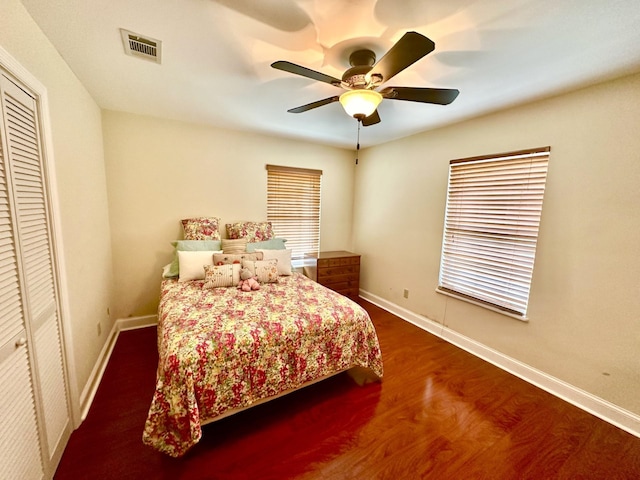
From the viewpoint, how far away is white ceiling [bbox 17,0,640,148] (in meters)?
1.25

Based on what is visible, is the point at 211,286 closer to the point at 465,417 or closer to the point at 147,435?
the point at 147,435

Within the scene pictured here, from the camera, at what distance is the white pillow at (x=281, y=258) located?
2.90 m

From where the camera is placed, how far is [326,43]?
1519 millimetres

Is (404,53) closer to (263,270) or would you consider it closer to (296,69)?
(296,69)

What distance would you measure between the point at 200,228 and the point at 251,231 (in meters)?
0.61

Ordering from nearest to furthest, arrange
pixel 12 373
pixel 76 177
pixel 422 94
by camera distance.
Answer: pixel 12 373 < pixel 422 94 < pixel 76 177

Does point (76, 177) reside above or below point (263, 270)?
above

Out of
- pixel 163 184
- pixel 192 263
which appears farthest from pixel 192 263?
pixel 163 184

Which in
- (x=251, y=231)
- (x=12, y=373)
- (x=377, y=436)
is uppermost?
(x=251, y=231)

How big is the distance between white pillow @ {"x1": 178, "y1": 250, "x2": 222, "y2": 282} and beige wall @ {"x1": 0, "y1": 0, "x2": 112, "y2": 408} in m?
0.66

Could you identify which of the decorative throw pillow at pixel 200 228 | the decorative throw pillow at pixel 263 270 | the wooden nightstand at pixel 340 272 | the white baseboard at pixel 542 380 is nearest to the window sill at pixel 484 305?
the white baseboard at pixel 542 380

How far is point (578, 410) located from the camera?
1.93 meters

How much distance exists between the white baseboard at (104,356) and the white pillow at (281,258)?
1.59 metres

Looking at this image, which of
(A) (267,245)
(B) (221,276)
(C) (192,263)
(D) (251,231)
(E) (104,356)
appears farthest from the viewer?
(D) (251,231)
